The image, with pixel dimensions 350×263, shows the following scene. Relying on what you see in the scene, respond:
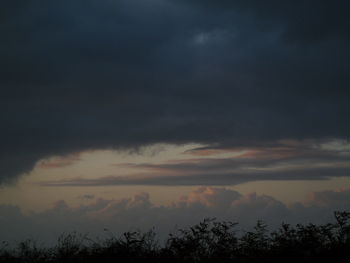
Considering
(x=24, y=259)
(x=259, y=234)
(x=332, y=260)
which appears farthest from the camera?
(x=24, y=259)

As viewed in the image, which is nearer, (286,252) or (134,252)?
(286,252)

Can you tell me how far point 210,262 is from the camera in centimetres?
1638

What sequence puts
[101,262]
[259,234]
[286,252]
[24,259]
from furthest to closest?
[24,259] → [259,234] → [101,262] → [286,252]

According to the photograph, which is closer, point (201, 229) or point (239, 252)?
point (239, 252)

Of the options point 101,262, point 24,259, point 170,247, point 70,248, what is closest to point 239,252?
point 170,247

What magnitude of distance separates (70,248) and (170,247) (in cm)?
466

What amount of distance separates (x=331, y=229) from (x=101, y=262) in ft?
31.0

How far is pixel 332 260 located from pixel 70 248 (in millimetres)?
11008

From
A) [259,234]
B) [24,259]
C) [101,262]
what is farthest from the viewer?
[24,259]

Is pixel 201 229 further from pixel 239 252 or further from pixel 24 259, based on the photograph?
pixel 24 259

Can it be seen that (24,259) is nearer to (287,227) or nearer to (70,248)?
(70,248)

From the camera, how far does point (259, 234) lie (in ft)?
60.9

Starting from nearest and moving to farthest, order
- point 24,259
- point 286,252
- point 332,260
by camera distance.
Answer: point 332,260, point 286,252, point 24,259

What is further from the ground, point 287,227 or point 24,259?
point 287,227
